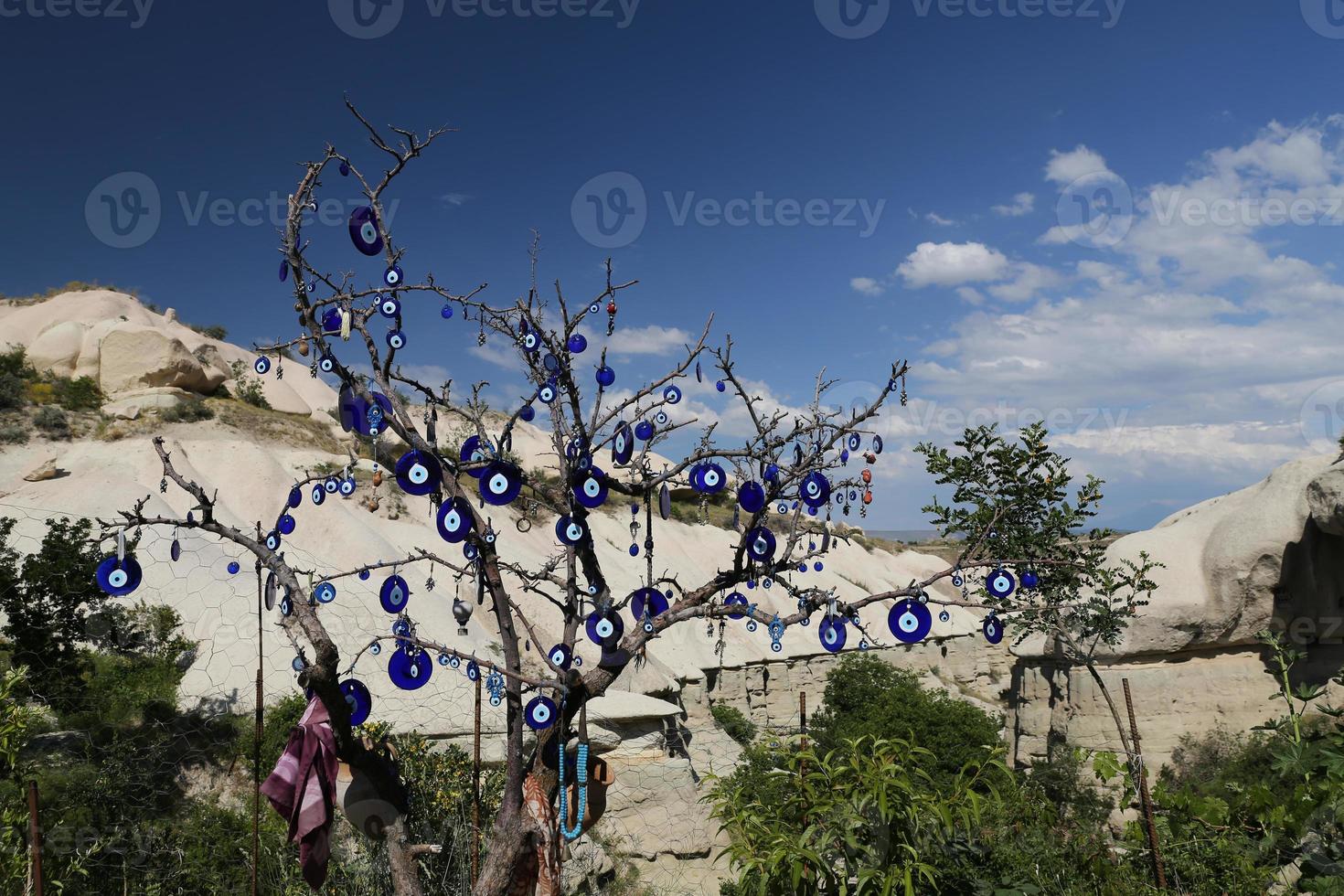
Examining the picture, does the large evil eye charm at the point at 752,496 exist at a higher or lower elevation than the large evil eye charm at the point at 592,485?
lower

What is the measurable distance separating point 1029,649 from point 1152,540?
2.69 meters

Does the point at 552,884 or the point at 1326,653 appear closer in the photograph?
the point at 552,884

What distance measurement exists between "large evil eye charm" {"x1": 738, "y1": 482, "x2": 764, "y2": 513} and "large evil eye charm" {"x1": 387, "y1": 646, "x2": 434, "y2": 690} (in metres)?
1.75

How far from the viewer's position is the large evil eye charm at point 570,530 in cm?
365

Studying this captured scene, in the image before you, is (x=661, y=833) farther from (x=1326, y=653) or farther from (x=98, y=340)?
(x=98, y=340)

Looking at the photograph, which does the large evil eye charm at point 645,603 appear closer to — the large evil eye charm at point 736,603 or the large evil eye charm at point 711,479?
the large evil eye charm at point 736,603

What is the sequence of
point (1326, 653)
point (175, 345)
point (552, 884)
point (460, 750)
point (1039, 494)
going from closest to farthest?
1. point (552, 884)
2. point (460, 750)
3. point (1039, 494)
4. point (1326, 653)
5. point (175, 345)

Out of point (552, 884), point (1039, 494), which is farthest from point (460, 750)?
point (1039, 494)

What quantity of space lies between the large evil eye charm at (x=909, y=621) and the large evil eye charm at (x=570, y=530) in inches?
60.2

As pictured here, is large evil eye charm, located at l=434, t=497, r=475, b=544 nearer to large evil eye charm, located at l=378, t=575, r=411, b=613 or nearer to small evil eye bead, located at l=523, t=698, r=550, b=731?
large evil eye charm, located at l=378, t=575, r=411, b=613

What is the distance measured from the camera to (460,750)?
7.95 meters

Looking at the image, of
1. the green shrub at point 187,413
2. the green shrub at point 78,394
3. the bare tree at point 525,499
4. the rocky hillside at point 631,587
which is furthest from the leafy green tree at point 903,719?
the green shrub at point 78,394

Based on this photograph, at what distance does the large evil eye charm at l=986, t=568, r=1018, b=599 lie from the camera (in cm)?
330

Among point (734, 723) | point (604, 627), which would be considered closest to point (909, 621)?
point (604, 627)
